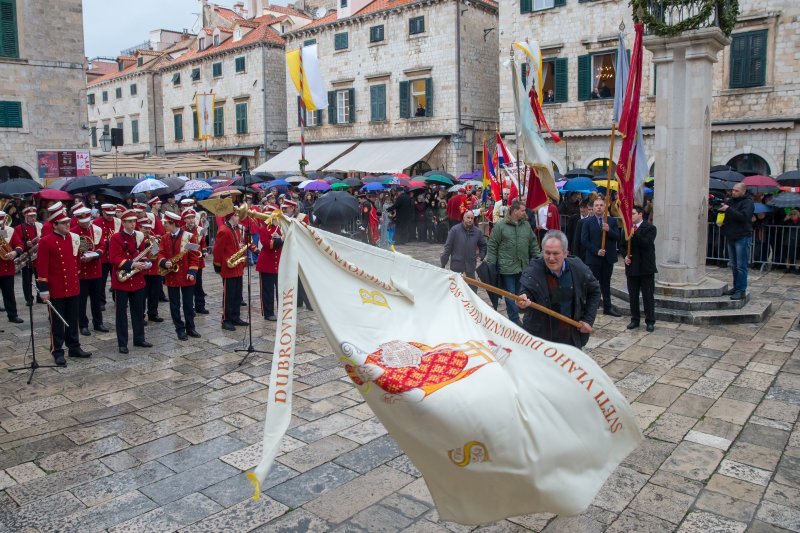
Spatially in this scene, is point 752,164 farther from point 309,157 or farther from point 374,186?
point 309,157

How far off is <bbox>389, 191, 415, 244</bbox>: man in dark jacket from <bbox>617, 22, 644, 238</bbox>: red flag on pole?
11.8m

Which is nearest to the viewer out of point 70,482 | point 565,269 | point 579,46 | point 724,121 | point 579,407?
point 579,407

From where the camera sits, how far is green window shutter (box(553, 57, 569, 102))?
26219mm

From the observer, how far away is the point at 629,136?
992 centimetres

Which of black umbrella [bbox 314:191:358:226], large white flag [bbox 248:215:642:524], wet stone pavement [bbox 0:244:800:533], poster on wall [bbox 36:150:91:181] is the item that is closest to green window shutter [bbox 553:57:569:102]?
black umbrella [bbox 314:191:358:226]

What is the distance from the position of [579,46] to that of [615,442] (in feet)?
78.9

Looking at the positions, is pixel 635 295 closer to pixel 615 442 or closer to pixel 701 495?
pixel 701 495

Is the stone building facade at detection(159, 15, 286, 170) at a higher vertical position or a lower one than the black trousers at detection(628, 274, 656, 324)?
higher

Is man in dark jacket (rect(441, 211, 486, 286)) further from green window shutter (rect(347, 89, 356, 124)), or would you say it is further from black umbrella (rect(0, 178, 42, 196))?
green window shutter (rect(347, 89, 356, 124))

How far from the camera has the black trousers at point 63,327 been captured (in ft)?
28.3

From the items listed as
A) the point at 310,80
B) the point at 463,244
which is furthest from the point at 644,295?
the point at 310,80

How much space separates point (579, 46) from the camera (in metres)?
25.8

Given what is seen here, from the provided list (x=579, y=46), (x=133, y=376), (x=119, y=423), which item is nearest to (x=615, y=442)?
(x=119, y=423)

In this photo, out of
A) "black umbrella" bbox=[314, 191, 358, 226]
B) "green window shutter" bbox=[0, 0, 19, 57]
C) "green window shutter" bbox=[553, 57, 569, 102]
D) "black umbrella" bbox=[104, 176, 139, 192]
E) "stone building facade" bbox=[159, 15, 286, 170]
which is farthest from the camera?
"stone building facade" bbox=[159, 15, 286, 170]
